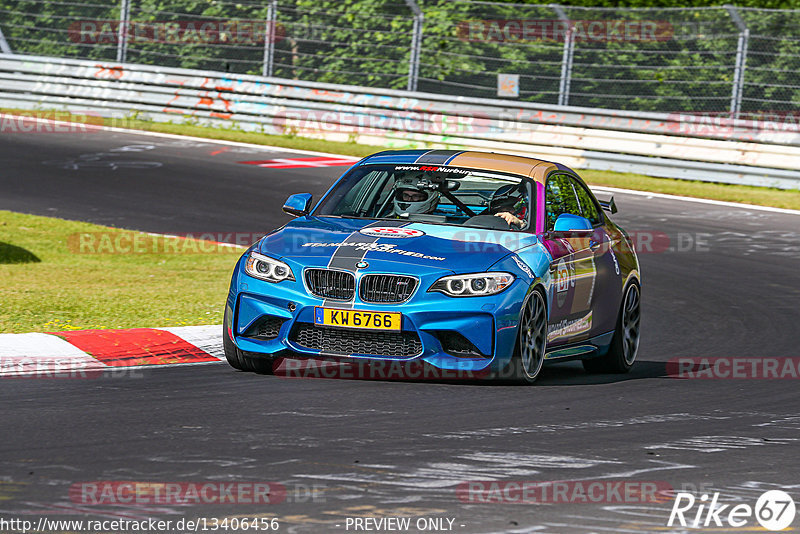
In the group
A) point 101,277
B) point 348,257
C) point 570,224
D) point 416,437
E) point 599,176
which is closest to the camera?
point 416,437

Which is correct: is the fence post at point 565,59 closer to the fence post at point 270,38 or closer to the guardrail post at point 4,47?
the fence post at point 270,38

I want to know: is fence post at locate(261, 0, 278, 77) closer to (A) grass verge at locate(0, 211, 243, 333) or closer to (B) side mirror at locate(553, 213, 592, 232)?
(A) grass verge at locate(0, 211, 243, 333)

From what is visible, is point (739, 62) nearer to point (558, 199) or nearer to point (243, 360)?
point (558, 199)

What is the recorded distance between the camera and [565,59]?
23297 mm

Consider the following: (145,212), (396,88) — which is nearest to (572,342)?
(145,212)

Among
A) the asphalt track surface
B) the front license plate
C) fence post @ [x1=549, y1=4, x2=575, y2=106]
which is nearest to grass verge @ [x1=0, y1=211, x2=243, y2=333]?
the asphalt track surface

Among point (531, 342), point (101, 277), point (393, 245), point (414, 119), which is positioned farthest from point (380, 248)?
point (414, 119)

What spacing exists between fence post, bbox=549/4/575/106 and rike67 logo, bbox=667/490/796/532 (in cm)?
1764

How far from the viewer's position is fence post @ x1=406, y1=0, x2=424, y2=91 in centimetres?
2473

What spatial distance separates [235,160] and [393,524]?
1764cm

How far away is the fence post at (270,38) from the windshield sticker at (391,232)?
17.0 metres

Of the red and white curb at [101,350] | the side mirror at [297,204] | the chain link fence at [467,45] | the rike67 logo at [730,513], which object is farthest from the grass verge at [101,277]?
the chain link fence at [467,45]

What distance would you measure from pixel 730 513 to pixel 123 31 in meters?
23.2

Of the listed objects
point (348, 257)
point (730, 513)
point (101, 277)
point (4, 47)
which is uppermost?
point (4, 47)
